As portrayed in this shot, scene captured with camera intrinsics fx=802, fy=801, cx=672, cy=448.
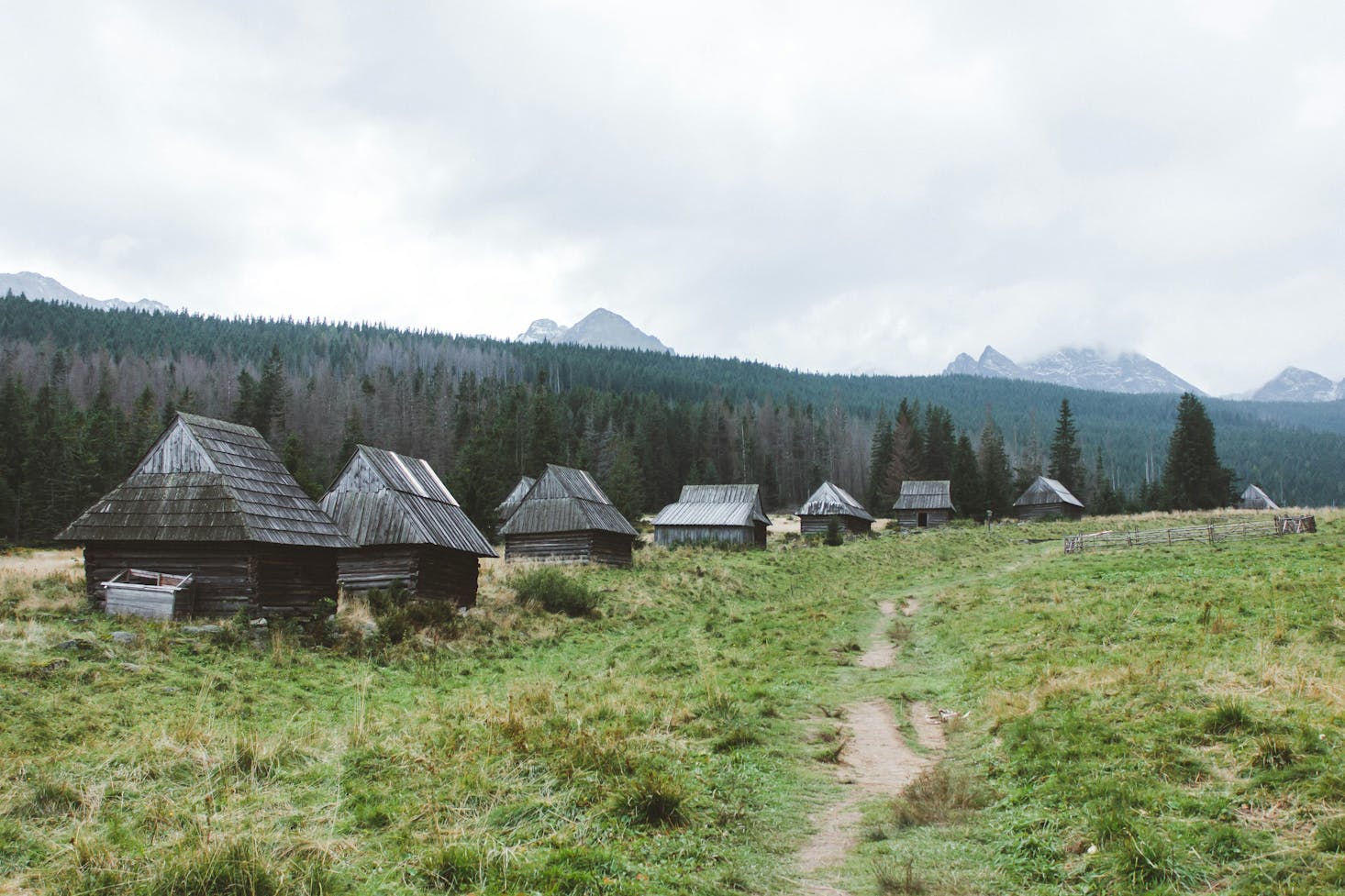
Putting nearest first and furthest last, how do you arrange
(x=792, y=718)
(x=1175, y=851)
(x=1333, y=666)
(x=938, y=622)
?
1. (x=1175, y=851)
2. (x=1333, y=666)
3. (x=792, y=718)
4. (x=938, y=622)

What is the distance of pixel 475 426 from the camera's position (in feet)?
317

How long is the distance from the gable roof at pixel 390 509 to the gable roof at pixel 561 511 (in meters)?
12.2

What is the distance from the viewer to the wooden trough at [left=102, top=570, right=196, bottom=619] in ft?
65.2

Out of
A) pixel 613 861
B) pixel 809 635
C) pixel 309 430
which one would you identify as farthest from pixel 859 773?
pixel 309 430

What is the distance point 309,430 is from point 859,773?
107 m

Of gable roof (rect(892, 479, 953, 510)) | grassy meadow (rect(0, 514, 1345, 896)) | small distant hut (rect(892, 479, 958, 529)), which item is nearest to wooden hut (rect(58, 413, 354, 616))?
grassy meadow (rect(0, 514, 1345, 896))

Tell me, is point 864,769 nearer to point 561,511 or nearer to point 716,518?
point 561,511

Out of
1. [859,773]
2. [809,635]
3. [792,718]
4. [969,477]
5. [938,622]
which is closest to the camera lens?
[859,773]

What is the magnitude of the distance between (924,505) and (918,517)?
1970 mm

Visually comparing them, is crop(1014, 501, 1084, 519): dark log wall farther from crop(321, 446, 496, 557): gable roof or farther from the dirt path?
the dirt path

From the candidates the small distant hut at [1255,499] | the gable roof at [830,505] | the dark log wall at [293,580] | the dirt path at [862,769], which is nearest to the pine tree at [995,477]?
the gable roof at [830,505]

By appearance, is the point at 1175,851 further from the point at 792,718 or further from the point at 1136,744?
the point at 792,718

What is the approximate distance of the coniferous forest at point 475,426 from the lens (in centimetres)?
6838

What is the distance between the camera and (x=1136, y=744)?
9227 millimetres
